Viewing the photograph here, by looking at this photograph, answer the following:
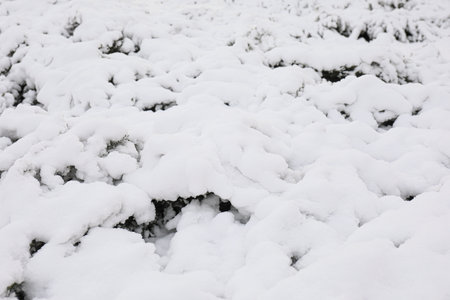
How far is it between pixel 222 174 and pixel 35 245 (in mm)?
1254

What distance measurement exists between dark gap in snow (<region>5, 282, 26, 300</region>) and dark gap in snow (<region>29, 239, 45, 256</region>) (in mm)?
218

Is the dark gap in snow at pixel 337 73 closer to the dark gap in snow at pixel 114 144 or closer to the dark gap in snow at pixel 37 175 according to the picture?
the dark gap in snow at pixel 114 144

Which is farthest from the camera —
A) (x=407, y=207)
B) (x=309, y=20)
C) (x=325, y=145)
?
(x=309, y=20)

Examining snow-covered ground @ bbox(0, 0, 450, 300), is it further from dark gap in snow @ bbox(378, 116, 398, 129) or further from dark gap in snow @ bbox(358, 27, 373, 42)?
dark gap in snow @ bbox(358, 27, 373, 42)

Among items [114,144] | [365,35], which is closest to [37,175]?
[114,144]

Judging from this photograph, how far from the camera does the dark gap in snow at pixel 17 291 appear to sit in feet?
5.92

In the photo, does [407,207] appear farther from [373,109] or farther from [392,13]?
[392,13]

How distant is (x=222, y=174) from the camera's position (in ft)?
8.33

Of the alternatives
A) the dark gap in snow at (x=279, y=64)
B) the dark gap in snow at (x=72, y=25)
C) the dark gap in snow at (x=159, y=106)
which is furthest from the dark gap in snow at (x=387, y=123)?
the dark gap in snow at (x=72, y=25)

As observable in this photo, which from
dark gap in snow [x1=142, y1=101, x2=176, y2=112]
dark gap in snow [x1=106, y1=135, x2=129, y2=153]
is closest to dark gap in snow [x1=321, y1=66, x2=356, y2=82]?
dark gap in snow [x1=142, y1=101, x2=176, y2=112]

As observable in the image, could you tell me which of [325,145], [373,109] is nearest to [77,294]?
[325,145]

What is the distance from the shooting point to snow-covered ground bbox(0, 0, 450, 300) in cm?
182

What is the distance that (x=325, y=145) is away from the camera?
3.03m

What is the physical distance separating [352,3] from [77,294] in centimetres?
797
